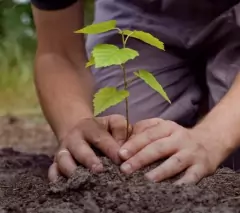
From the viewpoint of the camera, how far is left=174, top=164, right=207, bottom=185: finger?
1241 mm

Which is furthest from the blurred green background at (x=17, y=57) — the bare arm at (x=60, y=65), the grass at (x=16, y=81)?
the bare arm at (x=60, y=65)

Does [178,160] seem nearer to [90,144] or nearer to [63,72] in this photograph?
[90,144]

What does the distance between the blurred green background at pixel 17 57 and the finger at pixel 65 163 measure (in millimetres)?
1648

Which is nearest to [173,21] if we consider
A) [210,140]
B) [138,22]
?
[138,22]

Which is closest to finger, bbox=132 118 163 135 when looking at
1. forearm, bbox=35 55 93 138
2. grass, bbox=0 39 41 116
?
forearm, bbox=35 55 93 138

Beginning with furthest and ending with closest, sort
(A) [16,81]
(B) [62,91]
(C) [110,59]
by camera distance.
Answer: (A) [16,81], (B) [62,91], (C) [110,59]

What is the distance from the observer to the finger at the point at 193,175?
4.07ft

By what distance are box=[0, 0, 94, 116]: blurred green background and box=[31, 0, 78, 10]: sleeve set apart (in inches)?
48.3

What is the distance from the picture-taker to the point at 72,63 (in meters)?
1.74

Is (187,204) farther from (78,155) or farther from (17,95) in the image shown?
(17,95)

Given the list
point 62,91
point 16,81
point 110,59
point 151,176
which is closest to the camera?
point 110,59

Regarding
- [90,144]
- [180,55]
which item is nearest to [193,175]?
[90,144]

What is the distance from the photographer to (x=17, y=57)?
3.48m

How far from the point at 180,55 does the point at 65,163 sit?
749 millimetres
